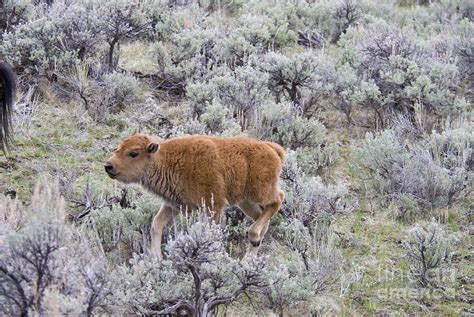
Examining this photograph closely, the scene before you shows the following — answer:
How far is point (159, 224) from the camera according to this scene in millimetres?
7008

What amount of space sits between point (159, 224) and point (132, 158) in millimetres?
685

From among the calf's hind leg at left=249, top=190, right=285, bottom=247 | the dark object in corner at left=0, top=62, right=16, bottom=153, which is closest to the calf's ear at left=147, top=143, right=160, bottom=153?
the calf's hind leg at left=249, top=190, right=285, bottom=247

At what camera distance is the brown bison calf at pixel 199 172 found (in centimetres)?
681

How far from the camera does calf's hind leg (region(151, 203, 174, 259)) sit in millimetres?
6801

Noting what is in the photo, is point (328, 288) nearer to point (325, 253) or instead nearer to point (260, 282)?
point (325, 253)

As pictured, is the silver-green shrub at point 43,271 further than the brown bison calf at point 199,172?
No

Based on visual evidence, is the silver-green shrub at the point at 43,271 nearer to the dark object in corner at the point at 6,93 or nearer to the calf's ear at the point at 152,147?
the calf's ear at the point at 152,147

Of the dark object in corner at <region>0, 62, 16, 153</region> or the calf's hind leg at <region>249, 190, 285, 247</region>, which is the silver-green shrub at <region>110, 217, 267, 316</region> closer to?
the calf's hind leg at <region>249, 190, 285, 247</region>

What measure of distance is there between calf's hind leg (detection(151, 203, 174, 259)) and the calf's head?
1.39 ft

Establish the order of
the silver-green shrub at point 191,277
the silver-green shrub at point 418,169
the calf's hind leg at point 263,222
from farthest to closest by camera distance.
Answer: the silver-green shrub at point 418,169 < the calf's hind leg at point 263,222 < the silver-green shrub at point 191,277

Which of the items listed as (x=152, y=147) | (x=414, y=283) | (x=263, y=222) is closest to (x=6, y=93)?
(x=152, y=147)

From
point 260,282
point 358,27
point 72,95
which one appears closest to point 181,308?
point 260,282

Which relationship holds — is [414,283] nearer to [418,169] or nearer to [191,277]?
[418,169]

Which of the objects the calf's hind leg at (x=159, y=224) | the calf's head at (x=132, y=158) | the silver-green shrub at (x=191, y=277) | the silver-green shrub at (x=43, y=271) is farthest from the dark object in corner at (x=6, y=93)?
the silver-green shrub at (x=43, y=271)
